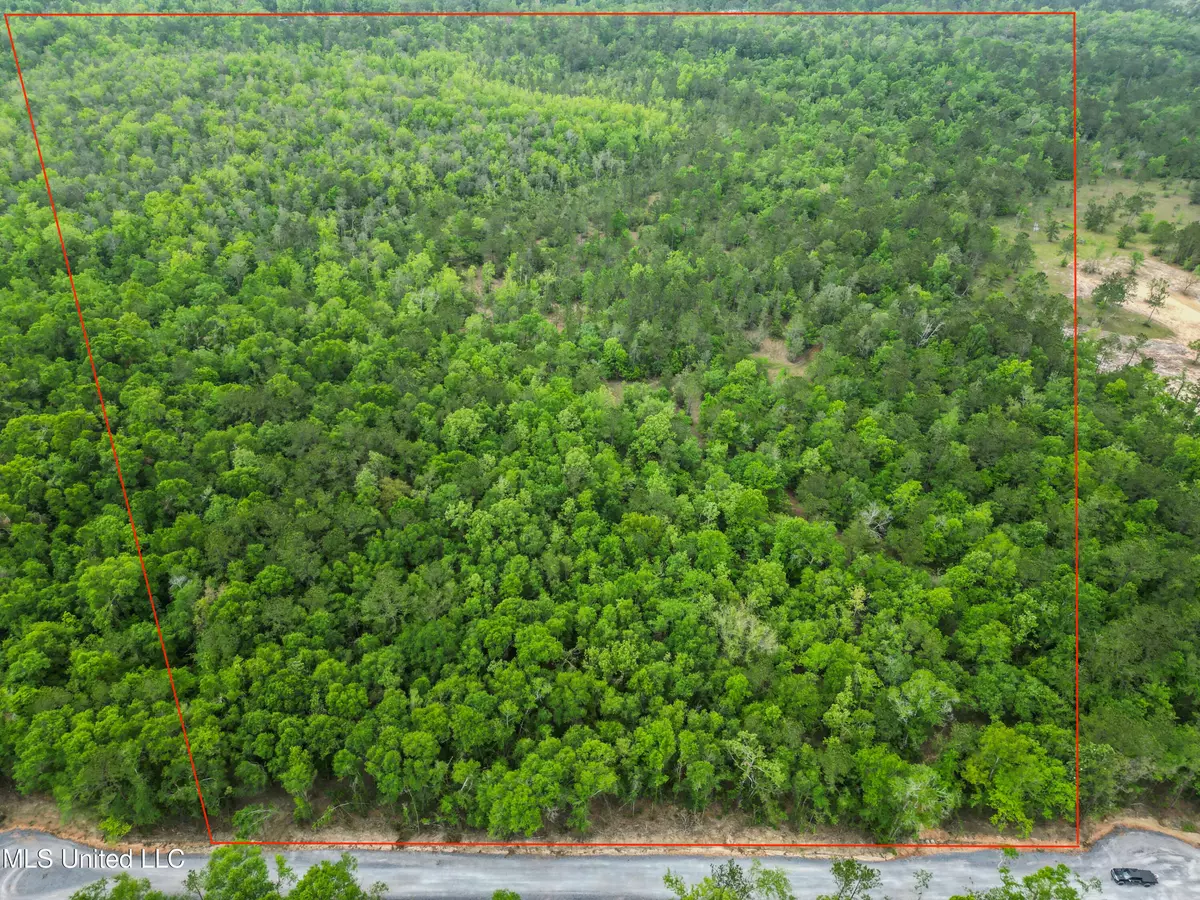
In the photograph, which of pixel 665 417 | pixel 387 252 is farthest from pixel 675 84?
pixel 665 417

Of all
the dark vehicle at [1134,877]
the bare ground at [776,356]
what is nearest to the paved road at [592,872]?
the dark vehicle at [1134,877]

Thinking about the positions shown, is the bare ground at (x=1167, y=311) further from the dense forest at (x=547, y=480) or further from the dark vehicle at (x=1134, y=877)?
the dark vehicle at (x=1134, y=877)

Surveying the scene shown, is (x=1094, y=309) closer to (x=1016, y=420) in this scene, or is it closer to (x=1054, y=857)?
(x=1016, y=420)

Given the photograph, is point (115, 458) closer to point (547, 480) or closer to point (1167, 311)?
point (547, 480)

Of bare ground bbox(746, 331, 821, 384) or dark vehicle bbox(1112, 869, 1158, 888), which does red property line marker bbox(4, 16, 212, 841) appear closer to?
dark vehicle bbox(1112, 869, 1158, 888)

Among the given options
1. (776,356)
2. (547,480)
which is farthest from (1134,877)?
(776,356)
